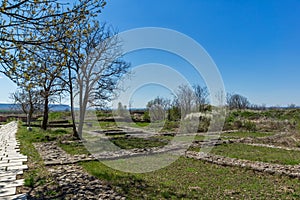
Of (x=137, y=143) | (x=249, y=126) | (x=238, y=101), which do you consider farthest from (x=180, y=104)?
(x=238, y=101)

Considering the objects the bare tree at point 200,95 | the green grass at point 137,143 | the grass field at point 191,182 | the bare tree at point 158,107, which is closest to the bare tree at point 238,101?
the bare tree at point 200,95

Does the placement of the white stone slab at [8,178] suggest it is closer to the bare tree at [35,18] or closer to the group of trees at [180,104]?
the bare tree at [35,18]

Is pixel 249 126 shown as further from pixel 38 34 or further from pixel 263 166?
pixel 38 34

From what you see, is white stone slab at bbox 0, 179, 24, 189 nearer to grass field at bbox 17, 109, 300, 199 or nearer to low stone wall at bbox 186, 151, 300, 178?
grass field at bbox 17, 109, 300, 199

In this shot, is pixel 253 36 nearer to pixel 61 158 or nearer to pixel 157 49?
pixel 157 49

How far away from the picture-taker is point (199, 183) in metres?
4.08

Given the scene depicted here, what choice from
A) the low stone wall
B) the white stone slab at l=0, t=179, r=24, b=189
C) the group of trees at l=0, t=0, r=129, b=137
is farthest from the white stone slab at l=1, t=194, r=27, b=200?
the low stone wall

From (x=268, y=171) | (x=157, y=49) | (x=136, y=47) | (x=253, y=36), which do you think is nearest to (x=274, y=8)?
(x=253, y=36)

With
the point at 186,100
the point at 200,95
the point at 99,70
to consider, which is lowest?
the point at 186,100

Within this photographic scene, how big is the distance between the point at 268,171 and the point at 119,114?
51.6ft

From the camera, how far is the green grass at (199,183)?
3.49 meters

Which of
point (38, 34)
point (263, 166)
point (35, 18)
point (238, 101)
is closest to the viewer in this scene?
point (35, 18)

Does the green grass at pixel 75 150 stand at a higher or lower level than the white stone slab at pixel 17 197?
lower

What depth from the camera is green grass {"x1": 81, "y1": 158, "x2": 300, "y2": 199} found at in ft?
11.4
